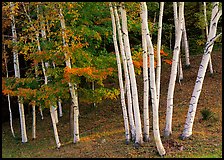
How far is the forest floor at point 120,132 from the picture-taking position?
9656 mm

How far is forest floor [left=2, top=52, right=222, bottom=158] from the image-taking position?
9.66 meters

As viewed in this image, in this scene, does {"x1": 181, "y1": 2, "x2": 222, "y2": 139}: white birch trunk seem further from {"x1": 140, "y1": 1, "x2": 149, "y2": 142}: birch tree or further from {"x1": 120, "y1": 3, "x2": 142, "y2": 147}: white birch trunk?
{"x1": 120, "y1": 3, "x2": 142, "y2": 147}: white birch trunk

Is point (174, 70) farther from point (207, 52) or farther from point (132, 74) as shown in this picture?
point (132, 74)

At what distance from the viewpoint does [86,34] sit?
11.7 meters

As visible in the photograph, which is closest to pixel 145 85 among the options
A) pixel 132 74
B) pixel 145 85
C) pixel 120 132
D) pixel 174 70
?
pixel 145 85

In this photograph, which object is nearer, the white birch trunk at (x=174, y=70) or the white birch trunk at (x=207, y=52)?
the white birch trunk at (x=207, y=52)

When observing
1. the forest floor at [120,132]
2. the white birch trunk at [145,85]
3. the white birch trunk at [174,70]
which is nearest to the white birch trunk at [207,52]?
the white birch trunk at [174,70]

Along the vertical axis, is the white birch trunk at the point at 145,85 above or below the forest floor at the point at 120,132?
above

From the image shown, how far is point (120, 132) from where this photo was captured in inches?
504

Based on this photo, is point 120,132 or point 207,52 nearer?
point 207,52

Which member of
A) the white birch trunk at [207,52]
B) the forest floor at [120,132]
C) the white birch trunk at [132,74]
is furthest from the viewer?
the white birch trunk at [132,74]

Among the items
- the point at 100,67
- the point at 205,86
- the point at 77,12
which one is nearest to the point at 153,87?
the point at 100,67

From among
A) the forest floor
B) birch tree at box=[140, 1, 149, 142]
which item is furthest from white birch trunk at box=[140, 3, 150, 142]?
the forest floor

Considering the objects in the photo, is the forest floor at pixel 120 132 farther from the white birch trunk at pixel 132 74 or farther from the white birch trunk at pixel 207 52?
the white birch trunk at pixel 207 52
